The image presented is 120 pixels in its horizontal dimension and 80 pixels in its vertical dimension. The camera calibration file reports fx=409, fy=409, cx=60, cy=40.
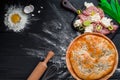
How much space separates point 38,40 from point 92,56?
0.24 meters

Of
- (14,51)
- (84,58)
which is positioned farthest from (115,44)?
(14,51)

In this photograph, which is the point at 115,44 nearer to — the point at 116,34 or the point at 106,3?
the point at 116,34

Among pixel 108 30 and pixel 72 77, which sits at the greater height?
pixel 108 30

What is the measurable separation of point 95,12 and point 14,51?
1.20 feet

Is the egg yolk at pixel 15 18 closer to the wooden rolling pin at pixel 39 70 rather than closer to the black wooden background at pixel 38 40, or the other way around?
the black wooden background at pixel 38 40

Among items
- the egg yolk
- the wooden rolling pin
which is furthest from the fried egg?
the wooden rolling pin

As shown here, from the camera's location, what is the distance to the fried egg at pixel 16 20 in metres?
1.68

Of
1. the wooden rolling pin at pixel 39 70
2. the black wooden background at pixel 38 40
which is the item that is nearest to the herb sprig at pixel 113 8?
the black wooden background at pixel 38 40

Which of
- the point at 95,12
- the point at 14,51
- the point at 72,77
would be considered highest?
the point at 95,12

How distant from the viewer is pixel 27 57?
5.45 ft

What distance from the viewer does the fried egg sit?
168 cm

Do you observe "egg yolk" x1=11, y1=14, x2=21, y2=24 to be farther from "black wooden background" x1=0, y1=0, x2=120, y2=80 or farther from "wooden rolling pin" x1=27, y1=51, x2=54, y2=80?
"wooden rolling pin" x1=27, y1=51, x2=54, y2=80

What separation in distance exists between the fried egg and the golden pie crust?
0.23 m

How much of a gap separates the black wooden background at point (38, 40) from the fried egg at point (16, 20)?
18mm
